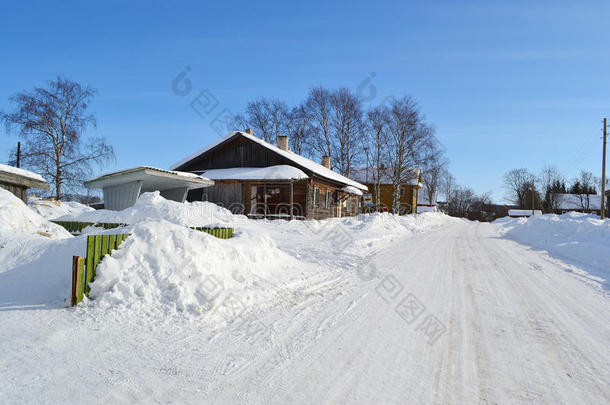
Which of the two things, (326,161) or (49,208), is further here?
(326,161)

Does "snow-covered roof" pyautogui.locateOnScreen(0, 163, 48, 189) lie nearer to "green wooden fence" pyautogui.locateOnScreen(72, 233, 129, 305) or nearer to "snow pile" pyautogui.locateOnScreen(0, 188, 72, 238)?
"snow pile" pyautogui.locateOnScreen(0, 188, 72, 238)

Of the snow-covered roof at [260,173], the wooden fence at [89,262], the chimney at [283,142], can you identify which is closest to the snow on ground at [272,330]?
the wooden fence at [89,262]

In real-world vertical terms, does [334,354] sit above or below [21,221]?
below

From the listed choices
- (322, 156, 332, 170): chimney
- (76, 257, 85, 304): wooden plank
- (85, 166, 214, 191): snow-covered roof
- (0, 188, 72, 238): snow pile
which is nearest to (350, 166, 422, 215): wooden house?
(322, 156, 332, 170): chimney

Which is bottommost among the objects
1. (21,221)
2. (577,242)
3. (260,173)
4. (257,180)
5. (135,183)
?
(577,242)

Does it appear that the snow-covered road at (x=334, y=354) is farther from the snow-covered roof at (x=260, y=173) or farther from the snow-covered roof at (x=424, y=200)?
the snow-covered roof at (x=424, y=200)

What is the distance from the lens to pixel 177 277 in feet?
18.2

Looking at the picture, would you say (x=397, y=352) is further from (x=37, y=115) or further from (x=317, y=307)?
(x=37, y=115)

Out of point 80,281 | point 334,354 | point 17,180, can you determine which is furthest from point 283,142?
point 334,354

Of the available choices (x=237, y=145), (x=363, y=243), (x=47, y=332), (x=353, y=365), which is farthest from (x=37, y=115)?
(x=353, y=365)

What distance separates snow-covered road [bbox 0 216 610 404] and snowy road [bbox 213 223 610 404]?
0.02m

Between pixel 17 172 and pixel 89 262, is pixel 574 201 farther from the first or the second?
pixel 89 262

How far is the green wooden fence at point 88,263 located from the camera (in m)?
4.98

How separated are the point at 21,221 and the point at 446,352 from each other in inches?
366
